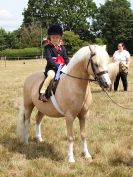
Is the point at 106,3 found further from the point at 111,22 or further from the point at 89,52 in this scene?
the point at 89,52

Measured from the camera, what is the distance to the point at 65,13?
288 feet

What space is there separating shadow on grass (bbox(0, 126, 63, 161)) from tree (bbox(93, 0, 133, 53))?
219 feet

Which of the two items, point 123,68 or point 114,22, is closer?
point 123,68

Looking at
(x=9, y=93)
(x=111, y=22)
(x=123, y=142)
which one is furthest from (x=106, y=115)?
(x=111, y=22)

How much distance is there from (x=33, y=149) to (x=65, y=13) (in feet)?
271

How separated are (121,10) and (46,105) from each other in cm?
7897

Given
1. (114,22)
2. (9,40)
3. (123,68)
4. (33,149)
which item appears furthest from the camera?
(114,22)

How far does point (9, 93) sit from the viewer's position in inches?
613

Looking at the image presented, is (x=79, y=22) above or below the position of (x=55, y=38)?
above

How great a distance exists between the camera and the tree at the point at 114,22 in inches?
3017

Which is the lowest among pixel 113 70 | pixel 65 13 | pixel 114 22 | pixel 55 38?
pixel 113 70

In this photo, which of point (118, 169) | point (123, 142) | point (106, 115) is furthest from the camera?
point (106, 115)

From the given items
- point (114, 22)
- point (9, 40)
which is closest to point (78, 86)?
point (9, 40)

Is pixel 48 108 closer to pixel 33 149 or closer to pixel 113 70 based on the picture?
pixel 33 149
